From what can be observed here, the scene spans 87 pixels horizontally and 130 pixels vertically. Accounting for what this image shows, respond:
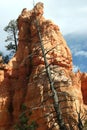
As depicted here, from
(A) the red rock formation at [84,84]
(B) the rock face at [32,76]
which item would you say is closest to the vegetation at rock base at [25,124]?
(B) the rock face at [32,76]

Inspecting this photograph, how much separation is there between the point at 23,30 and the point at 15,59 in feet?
15.0

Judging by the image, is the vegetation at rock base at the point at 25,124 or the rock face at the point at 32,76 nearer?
the vegetation at rock base at the point at 25,124

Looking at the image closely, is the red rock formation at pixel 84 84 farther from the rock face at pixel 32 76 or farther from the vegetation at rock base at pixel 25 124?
the vegetation at rock base at pixel 25 124

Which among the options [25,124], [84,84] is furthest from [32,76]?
[84,84]

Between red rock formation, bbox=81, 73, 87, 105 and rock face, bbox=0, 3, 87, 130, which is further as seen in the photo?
red rock formation, bbox=81, 73, 87, 105

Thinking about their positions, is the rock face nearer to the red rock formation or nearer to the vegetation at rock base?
the red rock formation

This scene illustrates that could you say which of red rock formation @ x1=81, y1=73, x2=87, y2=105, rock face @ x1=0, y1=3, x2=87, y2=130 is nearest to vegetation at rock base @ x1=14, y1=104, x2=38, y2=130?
rock face @ x1=0, y1=3, x2=87, y2=130

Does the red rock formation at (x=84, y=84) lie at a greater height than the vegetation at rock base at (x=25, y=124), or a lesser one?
greater

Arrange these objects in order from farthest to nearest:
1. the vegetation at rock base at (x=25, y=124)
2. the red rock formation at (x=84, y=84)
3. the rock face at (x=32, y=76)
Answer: the red rock formation at (x=84, y=84), the rock face at (x=32, y=76), the vegetation at rock base at (x=25, y=124)

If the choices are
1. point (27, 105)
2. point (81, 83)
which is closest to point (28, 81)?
point (27, 105)

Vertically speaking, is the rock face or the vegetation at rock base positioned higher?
the rock face

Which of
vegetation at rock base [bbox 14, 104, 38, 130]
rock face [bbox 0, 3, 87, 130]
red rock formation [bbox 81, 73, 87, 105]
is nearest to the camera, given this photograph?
vegetation at rock base [bbox 14, 104, 38, 130]

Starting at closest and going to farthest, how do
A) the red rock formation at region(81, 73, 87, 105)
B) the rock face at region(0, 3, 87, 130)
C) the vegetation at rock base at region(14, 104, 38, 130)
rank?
the vegetation at rock base at region(14, 104, 38, 130)
the rock face at region(0, 3, 87, 130)
the red rock formation at region(81, 73, 87, 105)

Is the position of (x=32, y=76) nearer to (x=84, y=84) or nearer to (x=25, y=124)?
(x=25, y=124)
